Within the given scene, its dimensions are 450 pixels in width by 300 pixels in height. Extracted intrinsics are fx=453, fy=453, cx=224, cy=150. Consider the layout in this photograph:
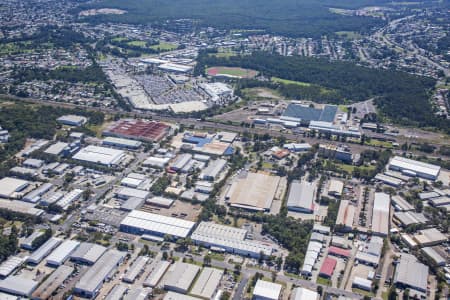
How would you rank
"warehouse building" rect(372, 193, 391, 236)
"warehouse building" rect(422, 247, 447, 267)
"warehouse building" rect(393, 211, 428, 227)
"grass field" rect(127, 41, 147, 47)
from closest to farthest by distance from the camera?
"warehouse building" rect(422, 247, 447, 267) → "warehouse building" rect(372, 193, 391, 236) → "warehouse building" rect(393, 211, 428, 227) → "grass field" rect(127, 41, 147, 47)

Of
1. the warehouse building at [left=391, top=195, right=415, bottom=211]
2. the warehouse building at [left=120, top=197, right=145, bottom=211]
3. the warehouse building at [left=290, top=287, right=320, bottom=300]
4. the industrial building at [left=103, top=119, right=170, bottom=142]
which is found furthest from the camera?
the industrial building at [left=103, top=119, right=170, bottom=142]

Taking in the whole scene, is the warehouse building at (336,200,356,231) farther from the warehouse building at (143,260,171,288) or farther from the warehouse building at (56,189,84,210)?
the warehouse building at (56,189,84,210)

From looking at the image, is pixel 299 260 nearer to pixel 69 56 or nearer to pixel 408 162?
pixel 408 162

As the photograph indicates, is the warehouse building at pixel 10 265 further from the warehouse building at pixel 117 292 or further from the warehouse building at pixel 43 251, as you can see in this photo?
the warehouse building at pixel 117 292

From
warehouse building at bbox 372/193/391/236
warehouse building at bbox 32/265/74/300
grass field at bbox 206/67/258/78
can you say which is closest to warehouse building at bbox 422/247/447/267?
warehouse building at bbox 372/193/391/236

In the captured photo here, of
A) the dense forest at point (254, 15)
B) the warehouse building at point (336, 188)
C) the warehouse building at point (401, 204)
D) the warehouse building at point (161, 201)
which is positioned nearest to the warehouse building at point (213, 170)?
the warehouse building at point (161, 201)

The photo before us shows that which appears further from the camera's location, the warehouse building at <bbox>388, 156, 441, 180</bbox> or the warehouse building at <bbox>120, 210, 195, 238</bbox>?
the warehouse building at <bbox>388, 156, 441, 180</bbox>
